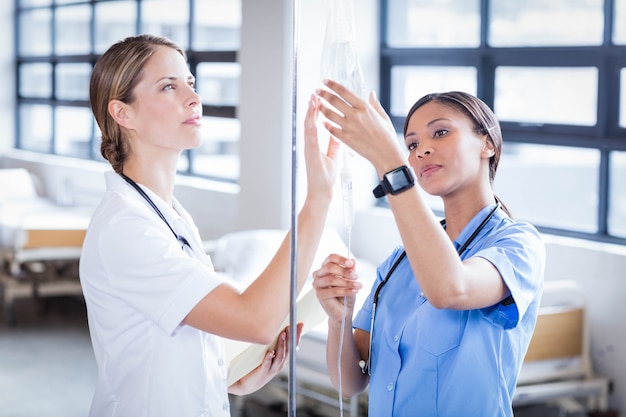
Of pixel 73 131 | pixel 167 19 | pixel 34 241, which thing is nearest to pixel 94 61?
pixel 73 131

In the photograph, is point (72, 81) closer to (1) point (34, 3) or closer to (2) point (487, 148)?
(1) point (34, 3)

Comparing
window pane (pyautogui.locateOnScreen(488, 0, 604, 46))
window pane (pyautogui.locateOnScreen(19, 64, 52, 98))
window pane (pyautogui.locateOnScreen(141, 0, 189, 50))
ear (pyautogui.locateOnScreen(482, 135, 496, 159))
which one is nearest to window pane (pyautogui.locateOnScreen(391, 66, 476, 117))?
window pane (pyautogui.locateOnScreen(488, 0, 604, 46))

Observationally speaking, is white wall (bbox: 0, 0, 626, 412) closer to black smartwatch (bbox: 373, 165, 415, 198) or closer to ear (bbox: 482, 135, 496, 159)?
ear (bbox: 482, 135, 496, 159)

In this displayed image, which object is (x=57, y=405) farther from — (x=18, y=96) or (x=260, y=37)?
(x=18, y=96)

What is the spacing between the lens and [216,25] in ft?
18.6

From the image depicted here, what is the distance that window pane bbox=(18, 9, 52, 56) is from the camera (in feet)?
25.2

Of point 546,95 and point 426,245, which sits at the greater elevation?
point 546,95

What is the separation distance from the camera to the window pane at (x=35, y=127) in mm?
7750

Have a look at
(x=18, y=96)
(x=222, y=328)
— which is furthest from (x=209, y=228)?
(x=222, y=328)

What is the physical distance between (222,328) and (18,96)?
724cm

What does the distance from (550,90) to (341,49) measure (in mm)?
2720

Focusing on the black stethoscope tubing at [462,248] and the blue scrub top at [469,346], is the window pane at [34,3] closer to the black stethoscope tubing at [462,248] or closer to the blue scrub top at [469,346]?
the black stethoscope tubing at [462,248]

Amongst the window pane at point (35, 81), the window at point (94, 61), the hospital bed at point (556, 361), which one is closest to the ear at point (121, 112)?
the hospital bed at point (556, 361)

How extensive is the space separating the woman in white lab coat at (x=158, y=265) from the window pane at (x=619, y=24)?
7.81 feet
